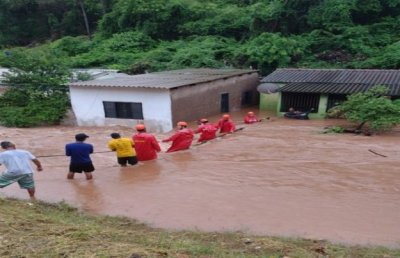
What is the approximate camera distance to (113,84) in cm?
1905

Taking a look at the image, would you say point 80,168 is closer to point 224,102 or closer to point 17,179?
point 17,179

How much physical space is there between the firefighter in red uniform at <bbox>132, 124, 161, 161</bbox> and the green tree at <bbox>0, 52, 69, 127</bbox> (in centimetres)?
1195

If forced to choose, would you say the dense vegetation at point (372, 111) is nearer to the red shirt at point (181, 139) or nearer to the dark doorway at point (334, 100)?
the dark doorway at point (334, 100)

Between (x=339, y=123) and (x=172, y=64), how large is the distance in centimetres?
1471

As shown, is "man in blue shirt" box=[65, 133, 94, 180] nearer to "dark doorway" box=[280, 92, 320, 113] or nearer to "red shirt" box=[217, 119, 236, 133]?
"red shirt" box=[217, 119, 236, 133]

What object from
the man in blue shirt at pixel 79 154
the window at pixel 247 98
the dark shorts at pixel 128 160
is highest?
the man in blue shirt at pixel 79 154

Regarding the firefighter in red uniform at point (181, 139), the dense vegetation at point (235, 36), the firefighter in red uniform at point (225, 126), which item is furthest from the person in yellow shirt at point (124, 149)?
the dense vegetation at point (235, 36)

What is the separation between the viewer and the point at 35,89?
75.5 feet

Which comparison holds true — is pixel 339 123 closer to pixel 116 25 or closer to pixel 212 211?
pixel 212 211

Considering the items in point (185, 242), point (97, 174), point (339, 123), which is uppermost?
point (185, 242)

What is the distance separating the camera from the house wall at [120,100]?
1823cm

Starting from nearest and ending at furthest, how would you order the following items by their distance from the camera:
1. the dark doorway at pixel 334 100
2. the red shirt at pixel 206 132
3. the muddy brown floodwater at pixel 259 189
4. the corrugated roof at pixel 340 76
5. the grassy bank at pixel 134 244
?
the grassy bank at pixel 134 244 → the muddy brown floodwater at pixel 259 189 → the red shirt at pixel 206 132 → the dark doorway at pixel 334 100 → the corrugated roof at pixel 340 76

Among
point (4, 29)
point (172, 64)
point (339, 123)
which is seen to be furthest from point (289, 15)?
point (4, 29)

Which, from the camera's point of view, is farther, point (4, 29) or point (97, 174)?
point (4, 29)
